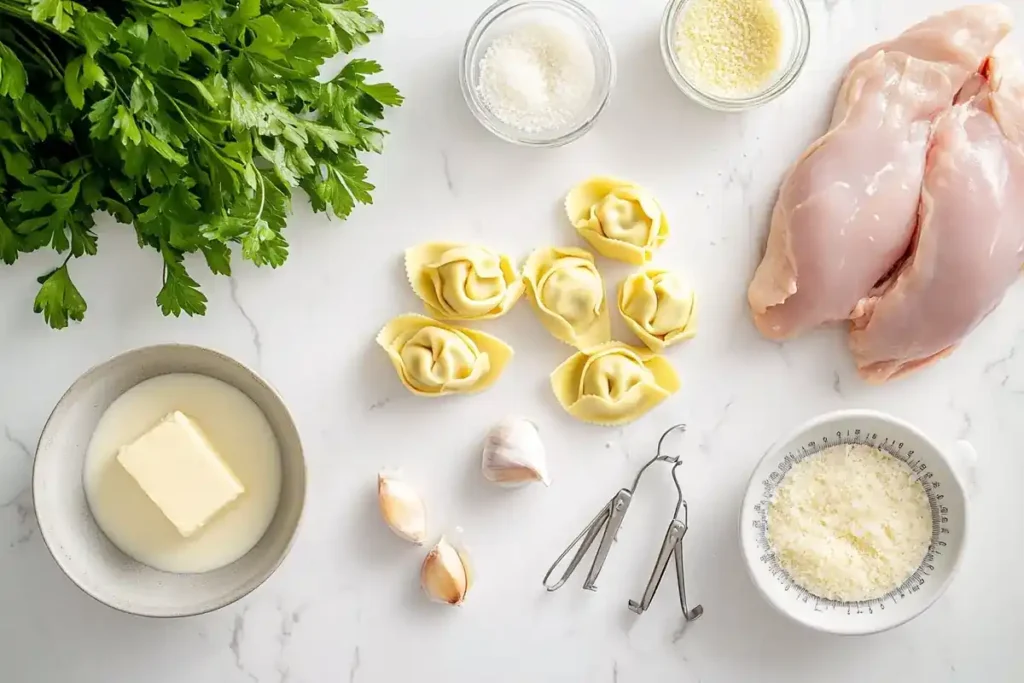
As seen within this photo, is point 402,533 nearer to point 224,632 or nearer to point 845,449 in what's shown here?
point 224,632

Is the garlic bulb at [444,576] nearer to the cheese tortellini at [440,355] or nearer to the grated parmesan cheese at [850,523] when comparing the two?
the cheese tortellini at [440,355]

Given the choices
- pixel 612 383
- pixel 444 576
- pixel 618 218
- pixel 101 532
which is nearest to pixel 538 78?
pixel 618 218

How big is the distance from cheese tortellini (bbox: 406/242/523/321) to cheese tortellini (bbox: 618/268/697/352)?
0.55 feet

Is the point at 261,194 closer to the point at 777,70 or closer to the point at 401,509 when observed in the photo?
the point at 401,509

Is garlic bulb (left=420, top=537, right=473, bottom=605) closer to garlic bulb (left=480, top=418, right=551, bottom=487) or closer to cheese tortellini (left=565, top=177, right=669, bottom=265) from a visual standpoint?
garlic bulb (left=480, top=418, right=551, bottom=487)

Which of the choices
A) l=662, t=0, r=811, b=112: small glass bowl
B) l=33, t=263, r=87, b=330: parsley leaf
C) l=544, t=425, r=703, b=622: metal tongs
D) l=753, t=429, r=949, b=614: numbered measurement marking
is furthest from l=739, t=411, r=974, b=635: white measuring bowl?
l=33, t=263, r=87, b=330: parsley leaf

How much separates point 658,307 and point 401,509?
1.59 ft

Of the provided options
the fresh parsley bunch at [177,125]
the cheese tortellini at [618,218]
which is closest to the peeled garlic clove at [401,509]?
the fresh parsley bunch at [177,125]

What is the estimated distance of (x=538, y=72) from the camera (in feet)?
4.67

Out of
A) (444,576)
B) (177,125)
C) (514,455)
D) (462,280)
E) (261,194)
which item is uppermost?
(177,125)

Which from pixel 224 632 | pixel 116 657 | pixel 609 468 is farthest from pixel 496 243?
Result: pixel 116 657

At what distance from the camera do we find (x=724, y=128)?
146 cm

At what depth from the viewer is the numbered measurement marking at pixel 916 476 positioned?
4.53ft

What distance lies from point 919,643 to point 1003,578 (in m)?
0.16
